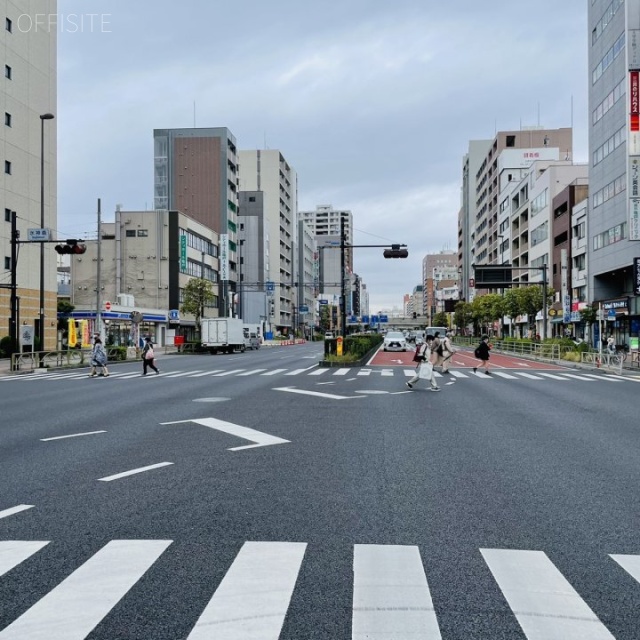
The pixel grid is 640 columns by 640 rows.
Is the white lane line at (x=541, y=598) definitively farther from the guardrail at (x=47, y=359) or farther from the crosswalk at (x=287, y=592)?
the guardrail at (x=47, y=359)

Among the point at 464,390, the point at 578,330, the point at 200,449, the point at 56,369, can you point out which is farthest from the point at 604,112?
the point at 200,449

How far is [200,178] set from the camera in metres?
87.1

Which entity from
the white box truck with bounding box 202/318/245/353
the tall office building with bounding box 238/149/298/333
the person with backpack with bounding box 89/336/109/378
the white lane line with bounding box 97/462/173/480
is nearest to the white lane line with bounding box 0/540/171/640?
the white lane line with bounding box 97/462/173/480

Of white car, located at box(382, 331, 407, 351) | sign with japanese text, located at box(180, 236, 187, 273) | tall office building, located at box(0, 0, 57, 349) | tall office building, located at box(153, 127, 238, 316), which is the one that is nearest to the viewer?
tall office building, located at box(0, 0, 57, 349)

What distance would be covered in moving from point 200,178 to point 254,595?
87936 millimetres

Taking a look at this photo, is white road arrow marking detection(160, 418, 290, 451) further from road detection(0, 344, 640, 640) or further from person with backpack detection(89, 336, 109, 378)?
person with backpack detection(89, 336, 109, 378)

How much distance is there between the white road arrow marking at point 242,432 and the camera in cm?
897

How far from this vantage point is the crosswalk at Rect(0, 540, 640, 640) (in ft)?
10.6

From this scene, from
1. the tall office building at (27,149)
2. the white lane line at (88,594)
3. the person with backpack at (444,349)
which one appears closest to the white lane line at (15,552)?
the white lane line at (88,594)

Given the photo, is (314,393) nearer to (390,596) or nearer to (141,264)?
(390,596)

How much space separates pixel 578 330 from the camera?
58.3m

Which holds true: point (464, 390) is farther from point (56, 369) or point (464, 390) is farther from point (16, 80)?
point (16, 80)

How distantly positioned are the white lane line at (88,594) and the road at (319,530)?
14 millimetres

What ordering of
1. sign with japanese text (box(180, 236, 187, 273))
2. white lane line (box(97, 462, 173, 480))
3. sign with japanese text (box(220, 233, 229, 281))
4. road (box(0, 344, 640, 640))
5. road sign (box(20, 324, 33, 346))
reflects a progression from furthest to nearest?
sign with japanese text (box(220, 233, 229, 281)), sign with japanese text (box(180, 236, 187, 273)), road sign (box(20, 324, 33, 346)), white lane line (box(97, 462, 173, 480)), road (box(0, 344, 640, 640))
